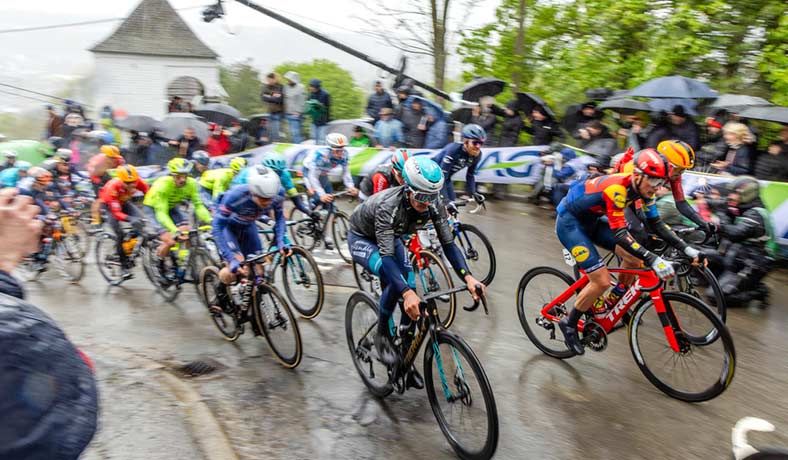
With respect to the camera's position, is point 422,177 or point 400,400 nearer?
point 422,177

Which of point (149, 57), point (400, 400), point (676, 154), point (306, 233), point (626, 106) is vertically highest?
point (676, 154)

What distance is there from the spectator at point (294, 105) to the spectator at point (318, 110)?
19.5 inches

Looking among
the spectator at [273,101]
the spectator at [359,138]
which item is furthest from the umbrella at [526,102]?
the spectator at [273,101]

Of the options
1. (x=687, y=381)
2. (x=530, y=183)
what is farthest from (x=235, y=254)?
(x=530, y=183)

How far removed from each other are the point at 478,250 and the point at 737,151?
469 cm

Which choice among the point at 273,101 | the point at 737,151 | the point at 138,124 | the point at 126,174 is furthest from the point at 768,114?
the point at 138,124

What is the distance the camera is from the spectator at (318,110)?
15.0 metres

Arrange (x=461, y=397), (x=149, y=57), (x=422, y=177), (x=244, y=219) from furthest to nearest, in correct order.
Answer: (x=149, y=57) → (x=244, y=219) → (x=422, y=177) → (x=461, y=397)

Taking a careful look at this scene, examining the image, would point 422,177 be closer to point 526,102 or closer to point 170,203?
point 170,203

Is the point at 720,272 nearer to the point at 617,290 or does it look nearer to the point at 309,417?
the point at 617,290

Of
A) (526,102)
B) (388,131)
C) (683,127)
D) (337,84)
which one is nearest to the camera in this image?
(683,127)

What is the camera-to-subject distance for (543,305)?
604 centimetres

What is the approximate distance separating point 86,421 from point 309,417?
142 inches

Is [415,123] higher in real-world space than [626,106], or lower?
lower
